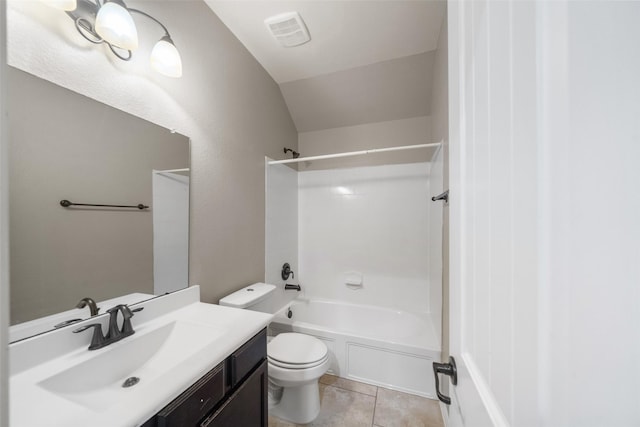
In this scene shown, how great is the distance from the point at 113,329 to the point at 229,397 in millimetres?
540

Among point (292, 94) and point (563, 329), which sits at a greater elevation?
point (292, 94)

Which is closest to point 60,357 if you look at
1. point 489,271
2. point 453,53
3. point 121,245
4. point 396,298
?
point 121,245

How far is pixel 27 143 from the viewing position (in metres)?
0.75

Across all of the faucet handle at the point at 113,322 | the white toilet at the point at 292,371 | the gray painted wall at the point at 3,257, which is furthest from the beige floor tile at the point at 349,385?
the gray painted wall at the point at 3,257

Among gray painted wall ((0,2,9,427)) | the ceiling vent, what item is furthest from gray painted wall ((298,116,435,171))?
gray painted wall ((0,2,9,427))

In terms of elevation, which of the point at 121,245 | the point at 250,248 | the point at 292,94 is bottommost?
the point at 250,248

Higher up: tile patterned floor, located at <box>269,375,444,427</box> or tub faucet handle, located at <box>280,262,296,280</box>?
tub faucet handle, located at <box>280,262,296,280</box>

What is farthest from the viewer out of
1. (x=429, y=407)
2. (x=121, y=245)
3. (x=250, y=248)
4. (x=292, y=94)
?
(x=292, y=94)

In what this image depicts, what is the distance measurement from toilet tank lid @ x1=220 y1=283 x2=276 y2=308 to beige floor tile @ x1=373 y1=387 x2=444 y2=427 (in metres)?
1.13

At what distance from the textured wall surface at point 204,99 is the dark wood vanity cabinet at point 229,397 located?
60 cm

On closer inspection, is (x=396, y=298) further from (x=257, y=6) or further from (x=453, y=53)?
(x=257, y=6)

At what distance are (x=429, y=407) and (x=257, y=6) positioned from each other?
2.98 m

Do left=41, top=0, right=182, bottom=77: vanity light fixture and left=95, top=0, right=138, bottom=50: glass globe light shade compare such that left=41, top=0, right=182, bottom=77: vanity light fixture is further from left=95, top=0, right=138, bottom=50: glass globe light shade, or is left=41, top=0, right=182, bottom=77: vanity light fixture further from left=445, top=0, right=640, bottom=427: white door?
left=445, top=0, right=640, bottom=427: white door

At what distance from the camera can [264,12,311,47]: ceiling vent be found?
1495mm
